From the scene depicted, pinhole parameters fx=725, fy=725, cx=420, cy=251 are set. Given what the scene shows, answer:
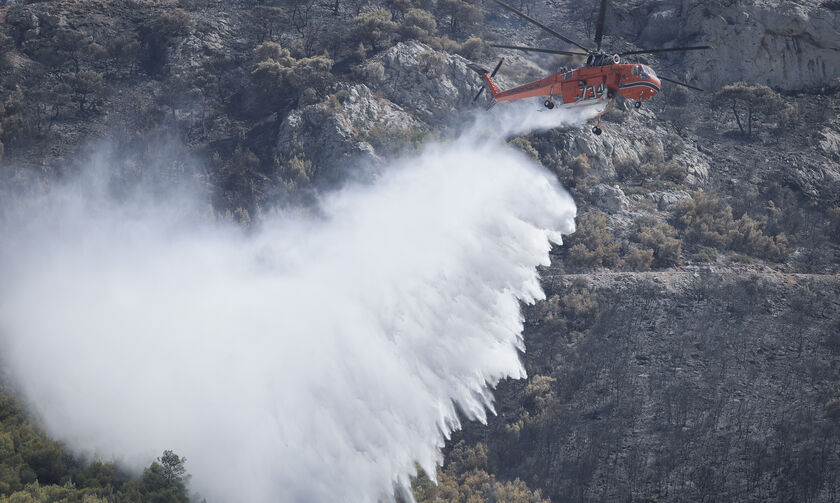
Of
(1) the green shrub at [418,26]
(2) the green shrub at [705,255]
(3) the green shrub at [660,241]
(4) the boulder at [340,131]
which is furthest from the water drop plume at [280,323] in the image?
(1) the green shrub at [418,26]

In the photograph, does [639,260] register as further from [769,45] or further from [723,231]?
[769,45]

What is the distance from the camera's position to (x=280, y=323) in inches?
1492

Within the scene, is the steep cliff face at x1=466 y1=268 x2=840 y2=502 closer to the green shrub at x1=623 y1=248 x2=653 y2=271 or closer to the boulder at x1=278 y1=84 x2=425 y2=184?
the green shrub at x1=623 y1=248 x2=653 y2=271

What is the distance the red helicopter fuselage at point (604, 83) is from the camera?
113 feet

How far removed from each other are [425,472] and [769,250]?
91.4 feet

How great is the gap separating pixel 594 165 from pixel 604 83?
18625mm

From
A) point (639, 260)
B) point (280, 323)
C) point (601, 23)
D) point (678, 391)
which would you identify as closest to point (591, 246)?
point (639, 260)

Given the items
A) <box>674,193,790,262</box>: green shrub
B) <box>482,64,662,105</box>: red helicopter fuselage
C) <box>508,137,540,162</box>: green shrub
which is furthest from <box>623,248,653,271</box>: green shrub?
<box>482,64,662,105</box>: red helicopter fuselage

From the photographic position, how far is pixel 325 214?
46.4 meters

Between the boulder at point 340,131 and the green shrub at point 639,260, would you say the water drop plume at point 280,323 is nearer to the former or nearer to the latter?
the boulder at point 340,131

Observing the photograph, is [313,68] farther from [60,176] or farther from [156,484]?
[156,484]

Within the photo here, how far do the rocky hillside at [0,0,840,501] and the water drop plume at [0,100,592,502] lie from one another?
306 cm

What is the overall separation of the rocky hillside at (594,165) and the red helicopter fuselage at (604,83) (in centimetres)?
1270

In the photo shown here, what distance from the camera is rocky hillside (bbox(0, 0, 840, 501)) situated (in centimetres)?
3528
